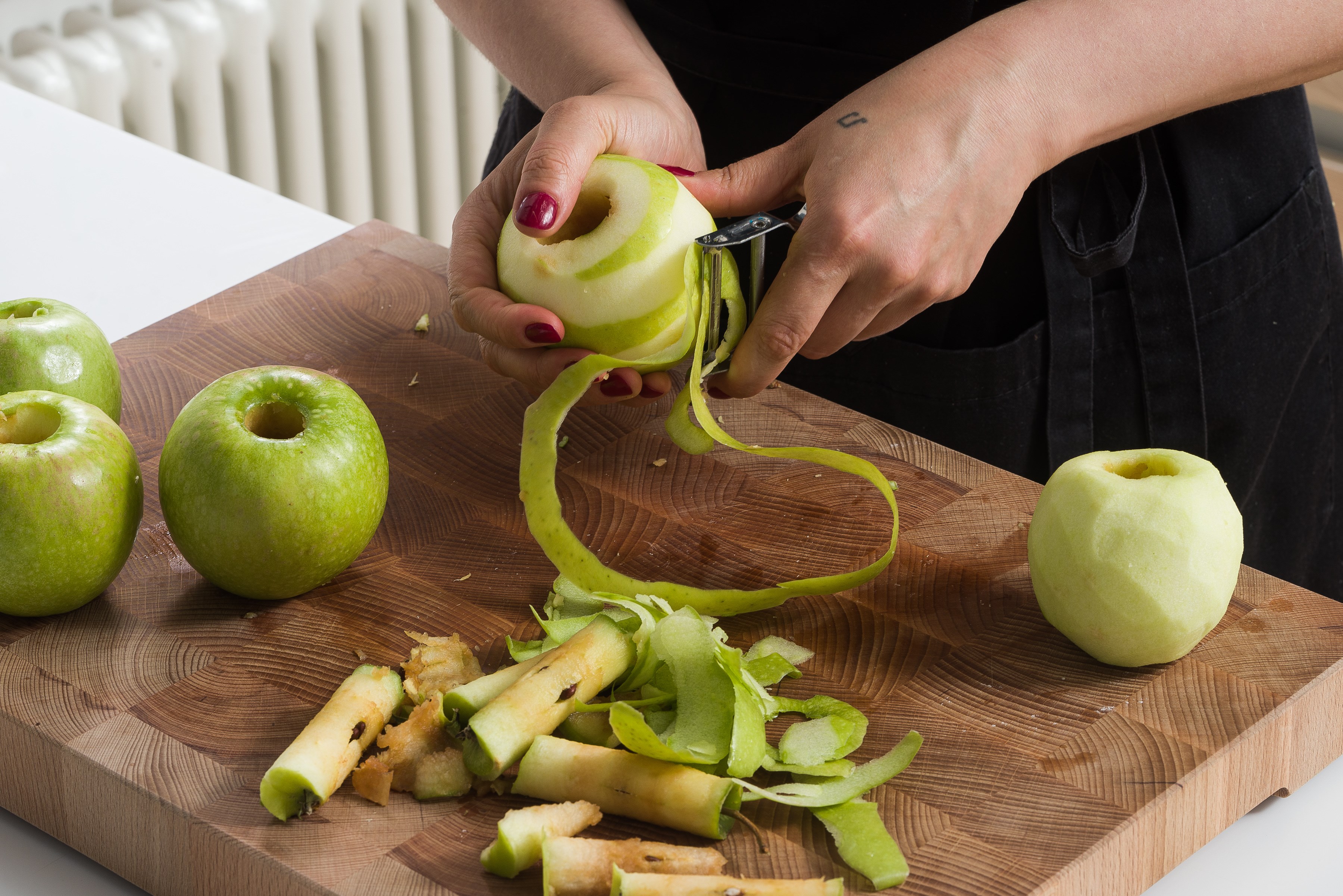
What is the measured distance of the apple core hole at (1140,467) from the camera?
109 centimetres

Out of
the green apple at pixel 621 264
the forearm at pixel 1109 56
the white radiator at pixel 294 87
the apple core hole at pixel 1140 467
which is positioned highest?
the forearm at pixel 1109 56

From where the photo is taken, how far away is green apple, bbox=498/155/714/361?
111 cm

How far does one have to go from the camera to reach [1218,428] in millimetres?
1526

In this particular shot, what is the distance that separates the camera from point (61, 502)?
1013 millimetres

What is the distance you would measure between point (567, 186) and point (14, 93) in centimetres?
130

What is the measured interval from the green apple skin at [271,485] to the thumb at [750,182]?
34 centimetres

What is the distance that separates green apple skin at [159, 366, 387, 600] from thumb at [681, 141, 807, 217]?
1.10ft

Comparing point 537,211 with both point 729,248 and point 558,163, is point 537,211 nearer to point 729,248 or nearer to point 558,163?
point 558,163

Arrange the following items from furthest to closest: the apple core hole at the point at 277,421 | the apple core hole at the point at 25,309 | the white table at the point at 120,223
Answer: the white table at the point at 120,223 < the apple core hole at the point at 25,309 < the apple core hole at the point at 277,421

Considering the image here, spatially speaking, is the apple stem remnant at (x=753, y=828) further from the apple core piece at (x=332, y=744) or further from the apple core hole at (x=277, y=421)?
the apple core hole at (x=277, y=421)

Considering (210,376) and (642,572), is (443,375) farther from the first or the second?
(642,572)

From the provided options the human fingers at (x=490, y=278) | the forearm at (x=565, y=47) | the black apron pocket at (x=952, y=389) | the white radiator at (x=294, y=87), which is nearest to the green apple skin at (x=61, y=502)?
the human fingers at (x=490, y=278)

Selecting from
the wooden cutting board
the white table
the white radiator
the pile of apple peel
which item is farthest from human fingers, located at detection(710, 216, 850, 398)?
the white radiator

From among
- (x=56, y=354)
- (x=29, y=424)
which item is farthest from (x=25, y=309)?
(x=29, y=424)
